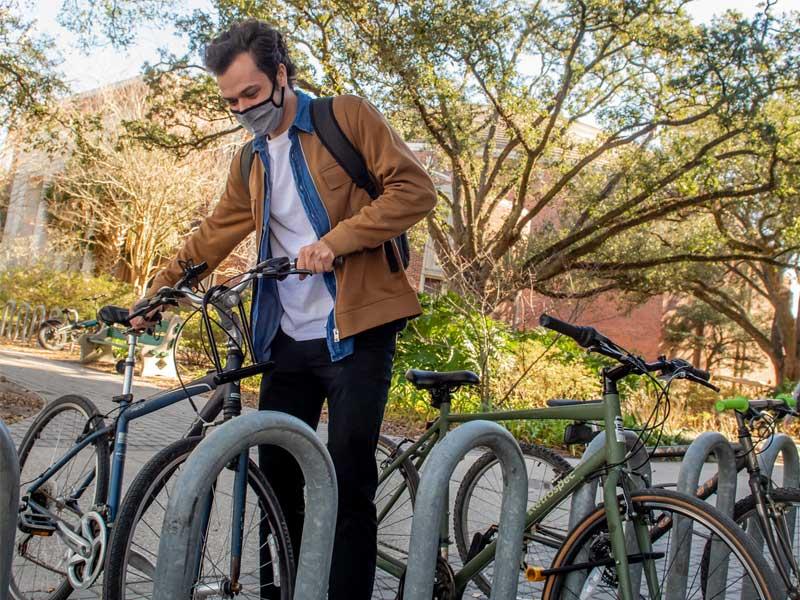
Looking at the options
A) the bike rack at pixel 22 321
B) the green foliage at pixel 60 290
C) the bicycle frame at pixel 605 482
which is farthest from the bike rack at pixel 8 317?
the bicycle frame at pixel 605 482

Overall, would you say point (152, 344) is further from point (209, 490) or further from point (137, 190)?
point (209, 490)

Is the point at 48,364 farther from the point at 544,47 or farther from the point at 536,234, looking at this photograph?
the point at 536,234

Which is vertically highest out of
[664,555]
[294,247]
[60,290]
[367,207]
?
[60,290]

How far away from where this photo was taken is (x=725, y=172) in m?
18.2

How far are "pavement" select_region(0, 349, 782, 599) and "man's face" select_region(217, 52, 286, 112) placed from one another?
6.99 ft

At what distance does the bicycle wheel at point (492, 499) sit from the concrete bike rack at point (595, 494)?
552mm

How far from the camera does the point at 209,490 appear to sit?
6.49ft

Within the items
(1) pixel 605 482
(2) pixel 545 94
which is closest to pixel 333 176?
(1) pixel 605 482

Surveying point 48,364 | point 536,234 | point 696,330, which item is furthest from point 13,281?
point 696,330

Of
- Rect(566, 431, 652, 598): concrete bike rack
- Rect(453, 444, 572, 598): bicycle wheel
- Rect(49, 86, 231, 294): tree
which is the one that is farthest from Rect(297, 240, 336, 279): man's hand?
Rect(49, 86, 231, 294): tree

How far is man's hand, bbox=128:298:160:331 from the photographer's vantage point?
10.1 feet

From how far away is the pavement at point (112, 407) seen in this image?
6.02 metres

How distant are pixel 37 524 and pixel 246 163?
1.66 metres

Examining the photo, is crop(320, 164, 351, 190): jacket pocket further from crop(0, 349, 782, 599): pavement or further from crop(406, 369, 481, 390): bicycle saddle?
crop(0, 349, 782, 599): pavement
